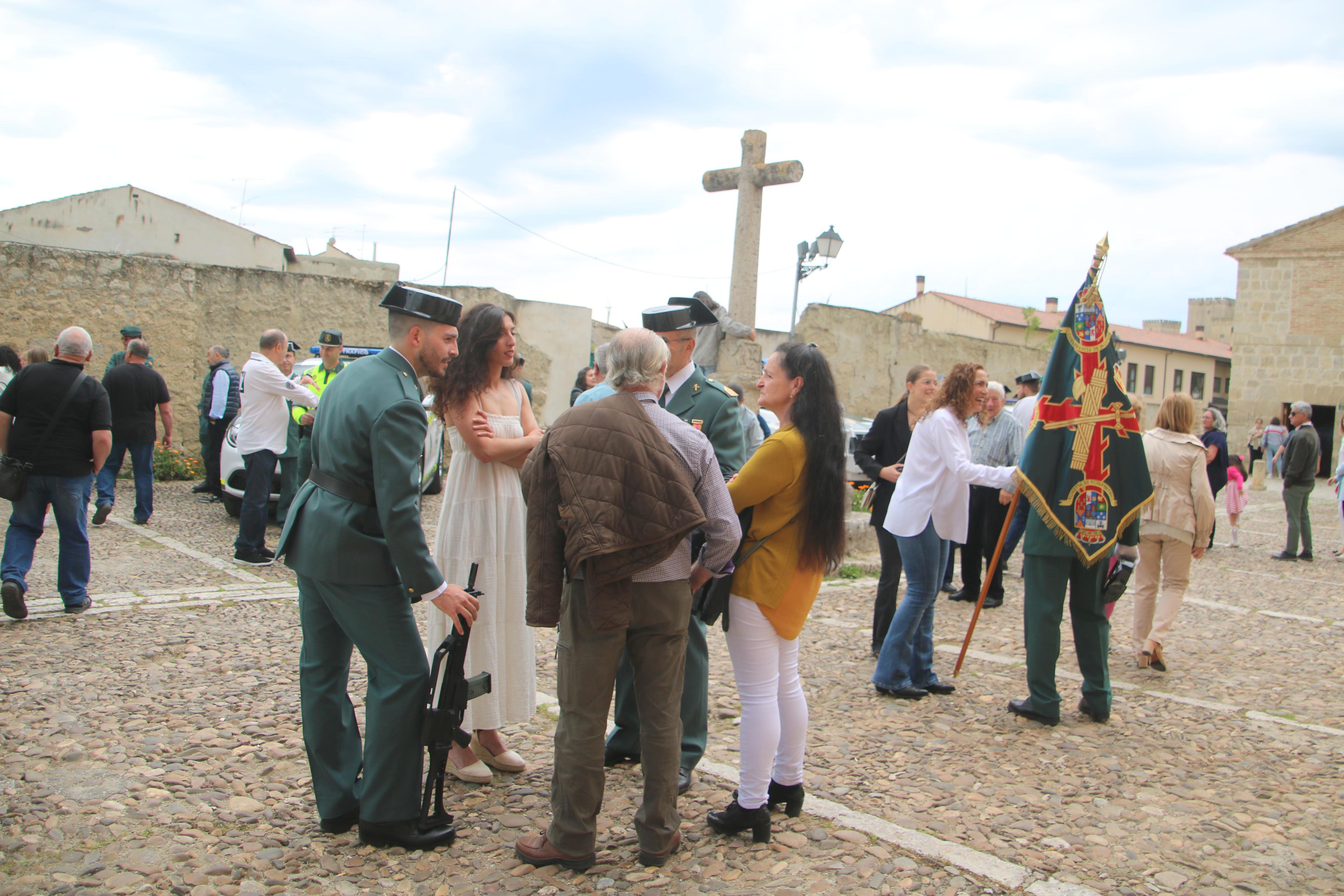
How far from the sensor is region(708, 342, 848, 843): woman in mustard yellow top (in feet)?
10.5

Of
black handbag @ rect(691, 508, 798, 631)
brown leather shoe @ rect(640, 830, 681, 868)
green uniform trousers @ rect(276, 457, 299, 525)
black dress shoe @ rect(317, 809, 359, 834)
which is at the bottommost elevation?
black dress shoe @ rect(317, 809, 359, 834)

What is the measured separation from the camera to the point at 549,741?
4.16m

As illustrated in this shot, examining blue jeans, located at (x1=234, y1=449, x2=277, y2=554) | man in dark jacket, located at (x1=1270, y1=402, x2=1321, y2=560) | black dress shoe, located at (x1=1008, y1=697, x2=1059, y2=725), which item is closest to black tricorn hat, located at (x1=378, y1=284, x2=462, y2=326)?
black dress shoe, located at (x1=1008, y1=697, x2=1059, y2=725)

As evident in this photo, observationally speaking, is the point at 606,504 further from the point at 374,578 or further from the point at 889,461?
the point at 889,461

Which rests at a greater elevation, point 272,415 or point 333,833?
point 272,415

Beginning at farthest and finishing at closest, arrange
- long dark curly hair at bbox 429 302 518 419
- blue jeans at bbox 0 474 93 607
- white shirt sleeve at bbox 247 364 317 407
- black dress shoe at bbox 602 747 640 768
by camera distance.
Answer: white shirt sleeve at bbox 247 364 317 407 → blue jeans at bbox 0 474 93 607 → black dress shoe at bbox 602 747 640 768 → long dark curly hair at bbox 429 302 518 419

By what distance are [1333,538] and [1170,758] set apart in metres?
11.6

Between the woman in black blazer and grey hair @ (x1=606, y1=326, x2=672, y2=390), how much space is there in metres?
2.85

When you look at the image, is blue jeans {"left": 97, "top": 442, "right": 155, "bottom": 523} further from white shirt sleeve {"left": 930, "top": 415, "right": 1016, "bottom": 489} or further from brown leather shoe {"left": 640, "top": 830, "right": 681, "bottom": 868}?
brown leather shoe {"left": 640, "top": 830, "right": 681, "bottom": 868}

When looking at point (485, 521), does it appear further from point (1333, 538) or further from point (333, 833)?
point (1333, 538)

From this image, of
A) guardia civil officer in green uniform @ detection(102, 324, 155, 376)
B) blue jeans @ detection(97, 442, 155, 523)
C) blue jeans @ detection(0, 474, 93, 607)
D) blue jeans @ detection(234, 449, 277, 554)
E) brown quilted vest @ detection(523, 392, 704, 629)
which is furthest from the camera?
guardia civil officer in green uniform @ detection(102, 324, 155, 376)

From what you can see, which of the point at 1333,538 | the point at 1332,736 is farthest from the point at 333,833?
the point at 1333,538

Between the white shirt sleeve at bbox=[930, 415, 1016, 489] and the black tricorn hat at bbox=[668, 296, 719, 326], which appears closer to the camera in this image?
the black tricorn hat at bbox=[668, 296, 719, 326]

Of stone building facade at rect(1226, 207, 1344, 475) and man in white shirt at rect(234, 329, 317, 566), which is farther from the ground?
stone building facade at rect(1226, 207, 1344, 475)
